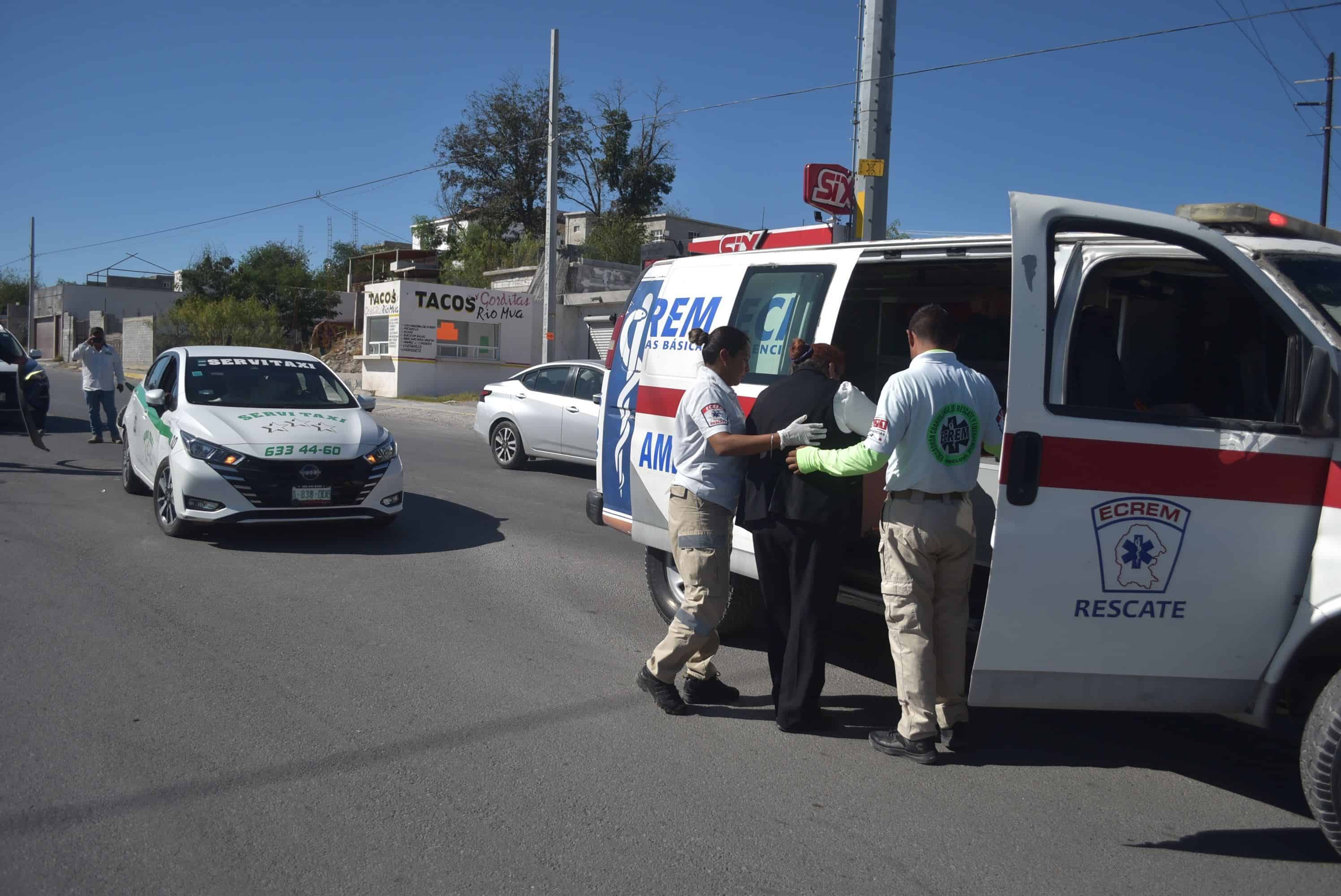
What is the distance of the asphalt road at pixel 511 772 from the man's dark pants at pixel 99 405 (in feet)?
29.2

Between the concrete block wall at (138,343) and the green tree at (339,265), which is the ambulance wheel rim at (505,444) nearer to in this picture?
the concrete block wall at (138,343)

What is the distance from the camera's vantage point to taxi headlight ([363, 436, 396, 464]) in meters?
8.50

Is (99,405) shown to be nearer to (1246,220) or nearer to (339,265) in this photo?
(1246,220)

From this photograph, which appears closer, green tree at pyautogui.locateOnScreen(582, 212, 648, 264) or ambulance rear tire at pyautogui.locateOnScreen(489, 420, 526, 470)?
ambulance rear tire at pyautogui.locateOnScreen(489, 420, 526, 470)

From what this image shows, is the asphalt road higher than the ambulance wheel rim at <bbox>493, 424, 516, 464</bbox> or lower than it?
lower

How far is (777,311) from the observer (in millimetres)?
5738

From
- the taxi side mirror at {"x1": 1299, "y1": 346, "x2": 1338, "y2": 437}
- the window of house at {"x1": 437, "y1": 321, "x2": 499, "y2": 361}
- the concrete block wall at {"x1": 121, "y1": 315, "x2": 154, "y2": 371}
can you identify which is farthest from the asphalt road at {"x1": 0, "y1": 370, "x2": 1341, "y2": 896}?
the concrete block wall at {"x1": 121, "y1": 315, "x2": 154, "y2": 371}

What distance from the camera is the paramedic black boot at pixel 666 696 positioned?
16.2ft

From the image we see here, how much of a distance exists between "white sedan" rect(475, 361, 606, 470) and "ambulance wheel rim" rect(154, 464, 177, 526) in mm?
5374

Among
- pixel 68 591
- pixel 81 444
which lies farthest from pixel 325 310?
pixel 68 591

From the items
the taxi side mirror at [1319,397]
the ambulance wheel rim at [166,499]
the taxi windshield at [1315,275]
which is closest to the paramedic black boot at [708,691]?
the taxi side mirror at [1319,397]

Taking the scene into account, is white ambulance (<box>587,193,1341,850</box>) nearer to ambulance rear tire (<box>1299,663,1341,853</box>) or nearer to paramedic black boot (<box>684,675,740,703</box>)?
ambulance rear tire (<box>1299,663,1341,853</box>)

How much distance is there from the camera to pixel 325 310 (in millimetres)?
50250

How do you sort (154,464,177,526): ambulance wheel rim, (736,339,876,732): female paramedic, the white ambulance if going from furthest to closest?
(154,464,177,526): ambulance wheel rim → (736,339,876,732): female paramedic → the white ambulance
